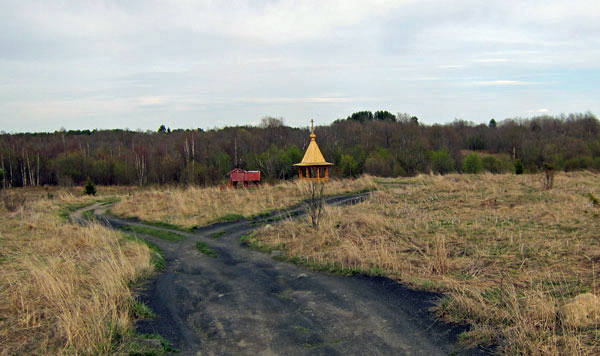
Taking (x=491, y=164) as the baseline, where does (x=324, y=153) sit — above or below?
above

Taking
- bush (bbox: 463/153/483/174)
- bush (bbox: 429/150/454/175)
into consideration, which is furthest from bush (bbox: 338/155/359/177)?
bush (bbox: 463/153/483/174)

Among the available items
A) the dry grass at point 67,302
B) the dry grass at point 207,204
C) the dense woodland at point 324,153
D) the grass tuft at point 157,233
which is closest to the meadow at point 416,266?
the dry grass at point 67,302

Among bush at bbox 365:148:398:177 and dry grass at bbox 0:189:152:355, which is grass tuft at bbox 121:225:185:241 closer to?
dry grass at bbox 0:189:152:355

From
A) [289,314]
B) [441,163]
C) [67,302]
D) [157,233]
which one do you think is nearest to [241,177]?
[157,233]

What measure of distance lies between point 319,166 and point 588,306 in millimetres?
23546

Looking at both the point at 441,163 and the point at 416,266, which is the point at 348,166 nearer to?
the point at 441,163

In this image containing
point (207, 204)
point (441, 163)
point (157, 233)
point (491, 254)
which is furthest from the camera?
point (441, 163)

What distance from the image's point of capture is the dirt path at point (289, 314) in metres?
5.04

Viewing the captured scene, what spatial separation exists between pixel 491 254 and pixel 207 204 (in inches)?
542

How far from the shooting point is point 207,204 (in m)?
19.6

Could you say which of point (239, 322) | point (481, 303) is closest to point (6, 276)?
point (239, 322)

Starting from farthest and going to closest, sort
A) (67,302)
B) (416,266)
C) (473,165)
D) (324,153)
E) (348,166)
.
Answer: (324,153) → (473,165) → (348,166) → (416,266) → (67,302)

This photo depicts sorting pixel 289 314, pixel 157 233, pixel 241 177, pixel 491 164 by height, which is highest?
pixel 241 177

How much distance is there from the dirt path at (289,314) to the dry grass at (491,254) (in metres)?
0.46
